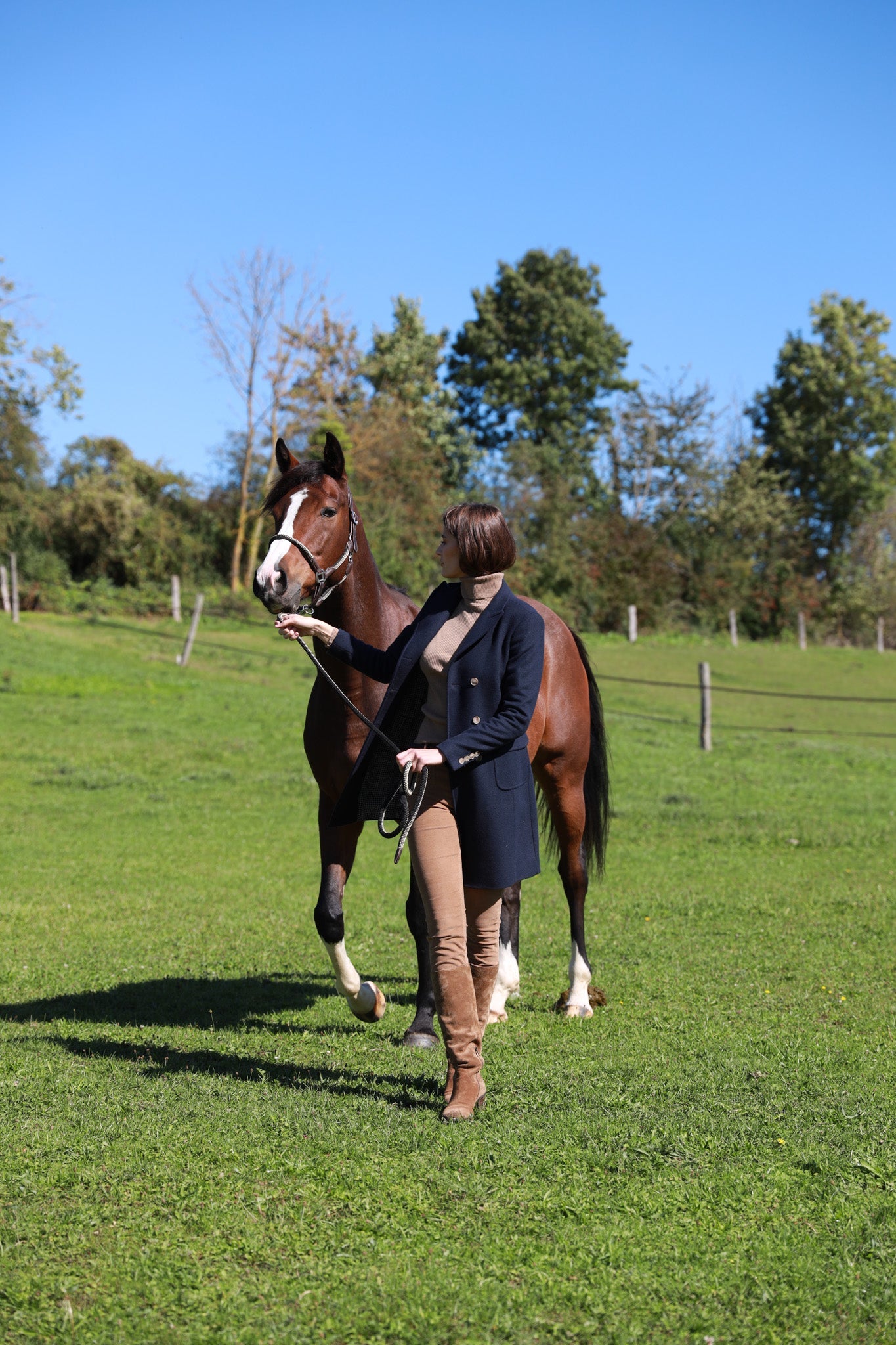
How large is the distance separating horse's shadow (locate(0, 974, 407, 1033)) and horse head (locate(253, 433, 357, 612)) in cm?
220

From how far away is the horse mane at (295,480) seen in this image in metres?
4.67

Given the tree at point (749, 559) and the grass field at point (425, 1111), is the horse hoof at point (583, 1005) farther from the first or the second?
the tree at point (749, 559)

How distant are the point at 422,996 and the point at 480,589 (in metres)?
2.15

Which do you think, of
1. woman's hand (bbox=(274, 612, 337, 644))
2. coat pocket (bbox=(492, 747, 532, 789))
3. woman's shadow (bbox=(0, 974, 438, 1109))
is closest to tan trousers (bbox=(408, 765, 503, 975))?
coat pocket (bbox=(492, 747, 532, 789))

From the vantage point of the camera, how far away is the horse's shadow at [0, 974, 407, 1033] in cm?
545

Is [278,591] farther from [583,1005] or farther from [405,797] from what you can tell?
[583,1005]

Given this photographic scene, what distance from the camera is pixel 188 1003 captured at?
5.82 meters

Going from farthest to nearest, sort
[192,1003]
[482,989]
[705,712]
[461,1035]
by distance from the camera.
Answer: [705,712], [192,1003], [482,989], [461,1035]

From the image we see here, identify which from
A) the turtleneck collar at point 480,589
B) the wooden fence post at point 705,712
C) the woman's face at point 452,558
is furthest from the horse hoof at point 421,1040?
the wooden fence post at point 705,712

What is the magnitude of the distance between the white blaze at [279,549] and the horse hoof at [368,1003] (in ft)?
5.94

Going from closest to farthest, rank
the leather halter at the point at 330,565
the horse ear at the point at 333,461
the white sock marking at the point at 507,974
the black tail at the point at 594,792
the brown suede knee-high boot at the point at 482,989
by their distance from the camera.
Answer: the brown suede knee-high boot at the point at 482,989, the leather halter at the point at 330,565, the horse ear at the point at 333,461, the white sock marking at the point at 507,974, the black tail at the point at 594,792

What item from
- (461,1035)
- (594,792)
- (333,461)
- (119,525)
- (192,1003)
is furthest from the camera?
(119,525)

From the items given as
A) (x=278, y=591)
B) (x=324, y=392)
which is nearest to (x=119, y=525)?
Result: (x=324, y=392)

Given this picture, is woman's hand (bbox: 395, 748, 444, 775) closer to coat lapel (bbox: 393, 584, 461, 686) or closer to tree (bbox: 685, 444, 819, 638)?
coat lapel (bbox: 393, 584, 461, 686)
